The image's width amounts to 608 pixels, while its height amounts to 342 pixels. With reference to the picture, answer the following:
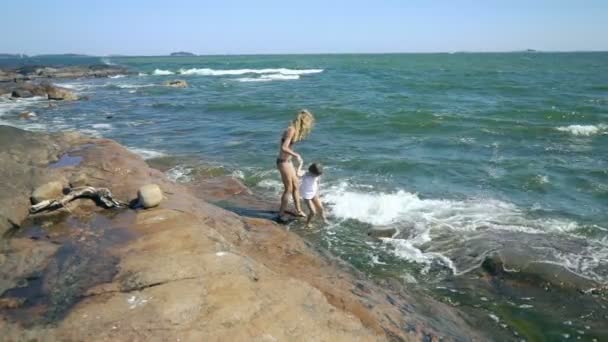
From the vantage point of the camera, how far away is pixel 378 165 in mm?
12258

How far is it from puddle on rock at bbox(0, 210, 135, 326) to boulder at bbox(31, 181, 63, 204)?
35cm

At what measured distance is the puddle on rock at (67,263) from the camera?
3.56 meters

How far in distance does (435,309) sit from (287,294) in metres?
2.15

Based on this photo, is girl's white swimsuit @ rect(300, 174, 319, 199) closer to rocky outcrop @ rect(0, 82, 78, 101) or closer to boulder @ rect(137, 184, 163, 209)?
boulder @ rect(137, 184, 163, 209)

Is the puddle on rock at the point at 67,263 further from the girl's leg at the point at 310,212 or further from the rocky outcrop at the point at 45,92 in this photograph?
the rocky outcrop at the point at 45,92

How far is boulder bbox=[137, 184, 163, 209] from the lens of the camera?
595 cm

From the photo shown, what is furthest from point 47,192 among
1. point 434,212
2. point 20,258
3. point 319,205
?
point 434,212

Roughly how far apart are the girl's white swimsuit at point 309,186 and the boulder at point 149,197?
2540 millimetres

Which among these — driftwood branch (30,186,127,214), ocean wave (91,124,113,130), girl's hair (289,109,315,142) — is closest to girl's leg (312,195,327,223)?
girl's hair (289,109,315,142)

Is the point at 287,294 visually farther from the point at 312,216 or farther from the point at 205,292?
the point at 312,216

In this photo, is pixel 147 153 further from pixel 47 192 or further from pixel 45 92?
pixel 45 92

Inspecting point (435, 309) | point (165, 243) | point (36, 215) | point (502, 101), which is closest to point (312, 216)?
point (435, 309)

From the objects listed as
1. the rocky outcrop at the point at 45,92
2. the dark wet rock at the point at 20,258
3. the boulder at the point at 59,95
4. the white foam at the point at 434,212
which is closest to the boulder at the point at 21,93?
the rocky outcrop at the point at 45,92

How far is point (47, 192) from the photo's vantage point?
6.23m
